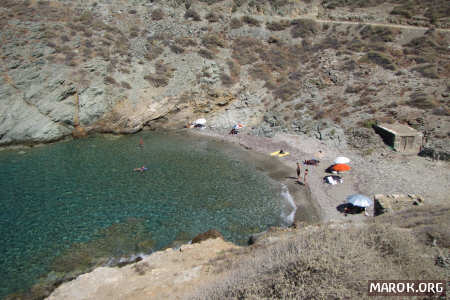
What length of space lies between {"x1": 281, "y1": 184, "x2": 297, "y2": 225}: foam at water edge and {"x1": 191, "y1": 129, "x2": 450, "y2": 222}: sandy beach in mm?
344

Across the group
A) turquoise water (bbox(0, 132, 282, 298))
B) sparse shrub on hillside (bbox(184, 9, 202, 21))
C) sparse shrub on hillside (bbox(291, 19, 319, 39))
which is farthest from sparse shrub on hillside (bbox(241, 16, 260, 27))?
turquoise water (bbox(0, 132, 282, 298))

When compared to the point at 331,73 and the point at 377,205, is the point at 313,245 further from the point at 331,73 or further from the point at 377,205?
the point at 331,73

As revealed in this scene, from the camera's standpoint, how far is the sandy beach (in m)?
20.6

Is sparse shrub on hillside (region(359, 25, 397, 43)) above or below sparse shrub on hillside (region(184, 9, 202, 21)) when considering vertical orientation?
below

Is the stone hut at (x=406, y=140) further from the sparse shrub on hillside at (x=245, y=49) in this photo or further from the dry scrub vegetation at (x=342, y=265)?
the sparse shrub on hillside at (x=245, y=49)

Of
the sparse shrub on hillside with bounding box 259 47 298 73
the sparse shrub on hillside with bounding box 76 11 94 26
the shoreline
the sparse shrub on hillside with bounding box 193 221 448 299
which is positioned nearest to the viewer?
the sparse shrub on hillside with bounding box 193 221 448 299

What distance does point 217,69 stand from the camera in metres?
40.7

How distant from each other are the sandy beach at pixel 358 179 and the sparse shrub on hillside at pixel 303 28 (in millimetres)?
24537

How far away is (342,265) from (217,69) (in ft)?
120

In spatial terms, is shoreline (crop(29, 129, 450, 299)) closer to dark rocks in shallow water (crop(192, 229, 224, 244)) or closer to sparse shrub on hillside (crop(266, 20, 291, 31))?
dark rocks in shallow water (crop(192, 229, 224, 244))

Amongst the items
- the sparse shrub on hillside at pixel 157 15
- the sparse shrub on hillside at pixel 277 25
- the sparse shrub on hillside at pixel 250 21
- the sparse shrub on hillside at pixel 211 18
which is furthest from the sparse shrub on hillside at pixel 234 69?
the sparse shrub on hillside at pixel 157 15

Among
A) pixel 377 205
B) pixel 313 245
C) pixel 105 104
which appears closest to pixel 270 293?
pixel 313 245

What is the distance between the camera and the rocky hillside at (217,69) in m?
32.8

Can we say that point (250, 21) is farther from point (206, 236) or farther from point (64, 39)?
point (206, 236)
